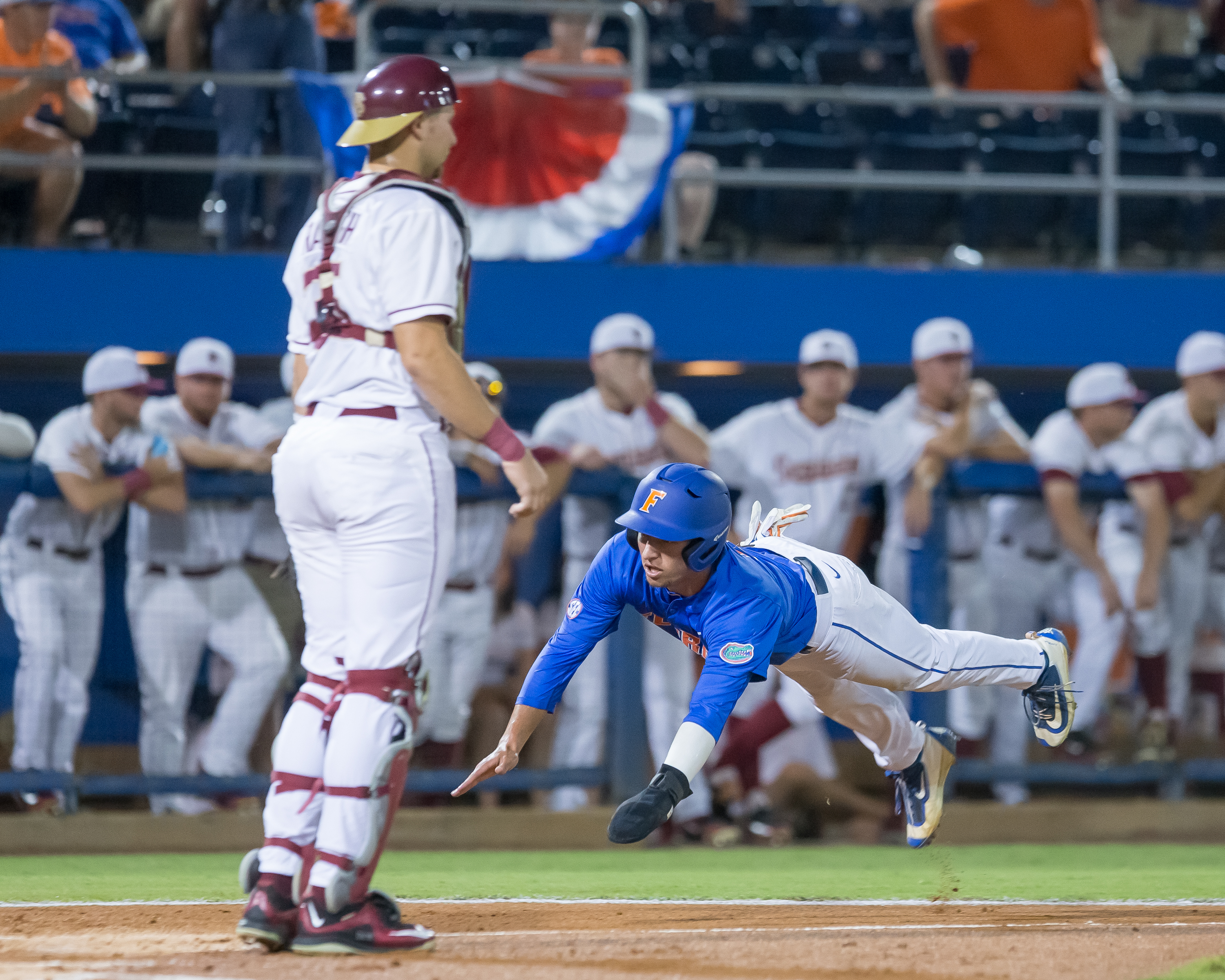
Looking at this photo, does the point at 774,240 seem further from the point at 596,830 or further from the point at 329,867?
the point at 329,867

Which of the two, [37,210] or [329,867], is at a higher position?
[37,210]

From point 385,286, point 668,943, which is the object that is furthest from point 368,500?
point 668,943

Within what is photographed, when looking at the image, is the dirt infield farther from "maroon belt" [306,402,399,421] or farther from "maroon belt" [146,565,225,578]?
"maroon belt" [146,565,225,578]

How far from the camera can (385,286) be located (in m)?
3.67

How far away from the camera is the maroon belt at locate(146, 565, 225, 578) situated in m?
6.44

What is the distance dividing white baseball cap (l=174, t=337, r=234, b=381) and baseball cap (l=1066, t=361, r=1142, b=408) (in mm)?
3861

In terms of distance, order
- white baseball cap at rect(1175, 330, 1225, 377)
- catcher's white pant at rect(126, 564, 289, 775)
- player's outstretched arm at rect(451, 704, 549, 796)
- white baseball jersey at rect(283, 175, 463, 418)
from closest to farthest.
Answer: white baseball jersey at rect(283, 175, 463, 418), player's outstretched arm at rect(451, 704, 549, 796), catcher's white pant at rect(126, 564, 289, 775), white baseball cap at rect(1175, 330, 1225, 377)

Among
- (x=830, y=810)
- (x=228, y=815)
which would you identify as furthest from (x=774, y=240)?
(x=228, y=815)

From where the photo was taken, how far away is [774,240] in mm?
9164

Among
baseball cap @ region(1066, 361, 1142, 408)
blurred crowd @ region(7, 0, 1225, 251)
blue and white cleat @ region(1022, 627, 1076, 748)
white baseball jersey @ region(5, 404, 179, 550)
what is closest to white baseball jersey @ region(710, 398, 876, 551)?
baseball cap @ region(1066, 361, 1142, 408)

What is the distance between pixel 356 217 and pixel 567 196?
14.9 feet

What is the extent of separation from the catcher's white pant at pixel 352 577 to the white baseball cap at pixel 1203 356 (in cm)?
481

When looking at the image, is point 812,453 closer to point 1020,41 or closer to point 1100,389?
point 1100,389

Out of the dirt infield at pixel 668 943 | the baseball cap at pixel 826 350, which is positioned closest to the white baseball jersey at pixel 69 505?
the dirt infield at pixel 668 943
